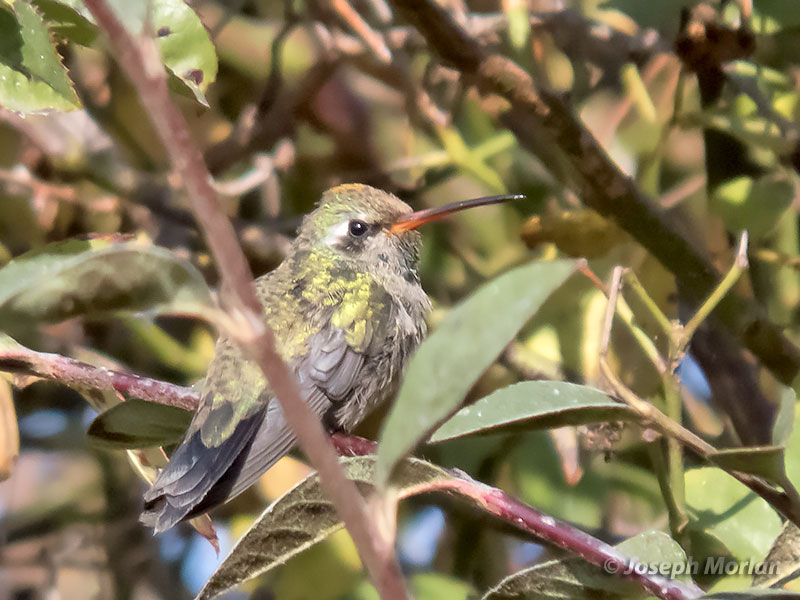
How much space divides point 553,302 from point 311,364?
52 centimetres

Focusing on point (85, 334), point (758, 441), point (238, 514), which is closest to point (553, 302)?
point (758, 441)

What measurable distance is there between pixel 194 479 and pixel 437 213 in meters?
Answer: 0.90

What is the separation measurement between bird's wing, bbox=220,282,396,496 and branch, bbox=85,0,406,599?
1.27 meters

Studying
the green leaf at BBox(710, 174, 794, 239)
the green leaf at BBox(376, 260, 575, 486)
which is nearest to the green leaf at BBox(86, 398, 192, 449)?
the green leaf at BBox(376, 260, 575, 486)

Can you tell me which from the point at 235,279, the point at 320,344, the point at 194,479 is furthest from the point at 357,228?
the point at 235,279

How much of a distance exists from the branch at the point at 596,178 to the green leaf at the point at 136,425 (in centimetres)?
77

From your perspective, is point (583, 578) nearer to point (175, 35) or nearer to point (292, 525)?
point (292, 525)

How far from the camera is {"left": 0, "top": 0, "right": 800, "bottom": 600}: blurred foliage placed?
3.85 ft

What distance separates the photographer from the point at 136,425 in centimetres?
123

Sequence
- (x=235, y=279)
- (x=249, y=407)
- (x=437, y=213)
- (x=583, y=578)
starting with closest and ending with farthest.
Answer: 1. (x=235, y=279)
2. (x=583, y=578)
3. (x=249, y=407)
4. (x=437, y=213)

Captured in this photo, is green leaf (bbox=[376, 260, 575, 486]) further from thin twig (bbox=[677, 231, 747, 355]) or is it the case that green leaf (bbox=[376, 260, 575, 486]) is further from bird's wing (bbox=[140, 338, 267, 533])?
bird's wing (bbox=[140, 338, 267, 533])

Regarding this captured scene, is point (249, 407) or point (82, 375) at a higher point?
point (82, 375)

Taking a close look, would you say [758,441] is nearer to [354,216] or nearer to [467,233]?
[467,233]

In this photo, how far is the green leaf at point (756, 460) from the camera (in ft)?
2.73
